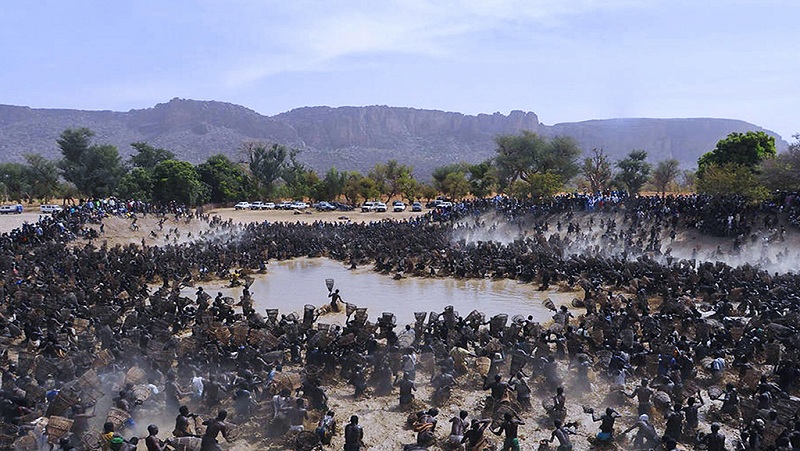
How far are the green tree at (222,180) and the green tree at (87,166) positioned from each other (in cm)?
1003

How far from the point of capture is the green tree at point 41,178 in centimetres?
7044

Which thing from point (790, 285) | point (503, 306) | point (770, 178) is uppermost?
point (770, 178)

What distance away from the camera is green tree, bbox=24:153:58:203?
231 ft

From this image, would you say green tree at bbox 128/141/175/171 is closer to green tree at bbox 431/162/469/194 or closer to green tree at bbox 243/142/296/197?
green tree at bbox 243/142/296/197

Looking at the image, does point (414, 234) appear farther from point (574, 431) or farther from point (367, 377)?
point (574, 431)

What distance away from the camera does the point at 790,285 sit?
63.8 ft

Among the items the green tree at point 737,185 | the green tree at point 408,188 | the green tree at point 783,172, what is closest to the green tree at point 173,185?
the green tree at point 408,188

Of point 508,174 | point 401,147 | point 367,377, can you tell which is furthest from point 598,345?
point 401,147

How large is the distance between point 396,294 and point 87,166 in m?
50.1

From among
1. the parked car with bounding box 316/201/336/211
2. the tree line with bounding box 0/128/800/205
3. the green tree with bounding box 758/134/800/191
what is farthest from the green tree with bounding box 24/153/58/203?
the green tree with bounding box 758/134/800/191

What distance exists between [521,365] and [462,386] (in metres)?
1.51

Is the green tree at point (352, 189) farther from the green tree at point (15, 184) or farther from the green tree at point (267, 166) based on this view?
the green tree at point (15, 184)

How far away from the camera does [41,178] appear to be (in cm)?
7112

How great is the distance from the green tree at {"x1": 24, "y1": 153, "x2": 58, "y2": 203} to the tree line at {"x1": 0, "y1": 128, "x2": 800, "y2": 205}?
13 centimetres
